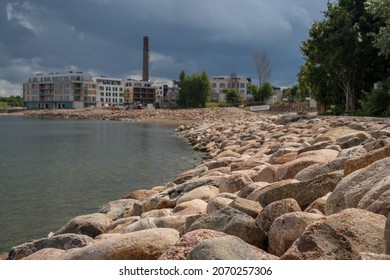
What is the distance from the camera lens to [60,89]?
128 m

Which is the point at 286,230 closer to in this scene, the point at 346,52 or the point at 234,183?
the point at 234,183

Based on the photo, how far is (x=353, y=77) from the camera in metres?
30.7

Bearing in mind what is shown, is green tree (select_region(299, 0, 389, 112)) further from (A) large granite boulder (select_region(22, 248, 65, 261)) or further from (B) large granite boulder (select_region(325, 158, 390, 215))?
(A) large granite boulder (select_region(22, 248, 65, 261))

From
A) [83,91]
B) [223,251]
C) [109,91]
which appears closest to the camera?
[223,251]

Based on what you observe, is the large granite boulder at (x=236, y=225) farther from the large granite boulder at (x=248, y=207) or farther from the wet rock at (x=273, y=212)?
the large granite boulder at (x=248, y=207)

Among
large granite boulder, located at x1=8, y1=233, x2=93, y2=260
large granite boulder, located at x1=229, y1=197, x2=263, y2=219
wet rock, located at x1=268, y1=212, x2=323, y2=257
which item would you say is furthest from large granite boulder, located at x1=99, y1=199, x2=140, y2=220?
wet rock, located at x1=268, y1=212, x2=323, y2=257

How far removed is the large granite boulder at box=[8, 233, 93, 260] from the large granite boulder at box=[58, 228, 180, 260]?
148 centimetres

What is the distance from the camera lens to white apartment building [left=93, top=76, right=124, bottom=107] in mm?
131375

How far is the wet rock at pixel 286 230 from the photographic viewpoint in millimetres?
4164

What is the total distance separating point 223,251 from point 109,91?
133917mm

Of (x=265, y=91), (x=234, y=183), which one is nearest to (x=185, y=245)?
(x=234, y=183)

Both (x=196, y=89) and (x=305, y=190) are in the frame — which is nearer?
(x=305, y=190)

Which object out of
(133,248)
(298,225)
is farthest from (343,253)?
(133,248)

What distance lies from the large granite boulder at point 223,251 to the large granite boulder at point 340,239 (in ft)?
0.94
